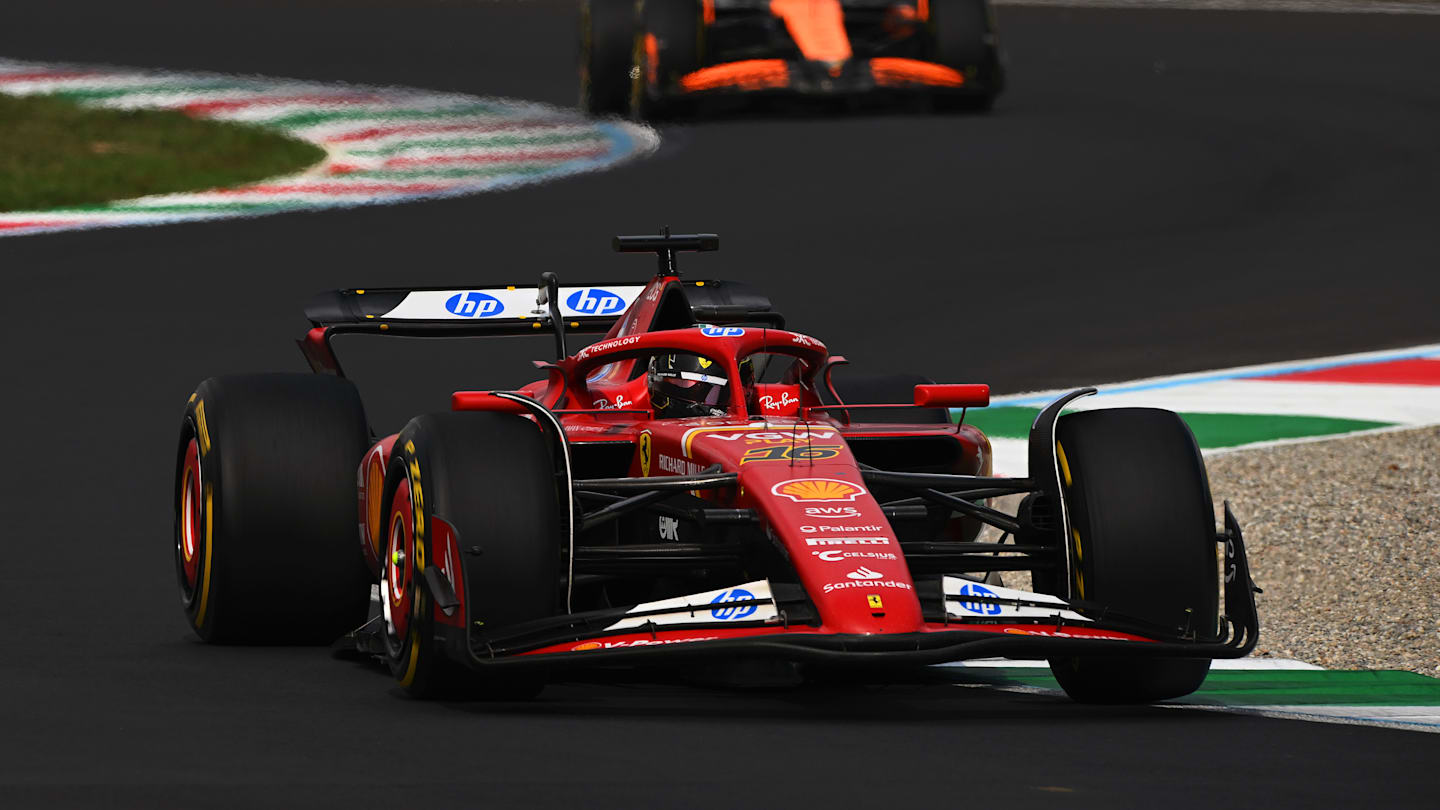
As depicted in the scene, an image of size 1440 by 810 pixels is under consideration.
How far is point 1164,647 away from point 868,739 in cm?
96

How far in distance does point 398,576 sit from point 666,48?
1413cm

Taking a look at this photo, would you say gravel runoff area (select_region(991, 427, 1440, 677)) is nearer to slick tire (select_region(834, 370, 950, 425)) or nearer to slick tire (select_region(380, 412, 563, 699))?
slick tire (select_region(834, 370, 950, 425))

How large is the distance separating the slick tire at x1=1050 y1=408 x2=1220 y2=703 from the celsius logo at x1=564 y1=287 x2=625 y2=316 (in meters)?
2.92

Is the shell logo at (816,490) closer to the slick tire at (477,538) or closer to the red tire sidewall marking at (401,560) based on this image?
the slick tire at (477,538)

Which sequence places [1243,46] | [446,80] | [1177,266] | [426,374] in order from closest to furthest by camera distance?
[426,374] → [1177,266] → [446,80] → [1243,46]

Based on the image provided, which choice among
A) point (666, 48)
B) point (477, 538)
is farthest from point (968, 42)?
point (477, 538)

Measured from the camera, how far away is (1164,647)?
7.77m

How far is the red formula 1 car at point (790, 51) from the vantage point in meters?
21.9

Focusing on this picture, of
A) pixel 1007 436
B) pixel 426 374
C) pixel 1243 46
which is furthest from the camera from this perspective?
pixel 1243 46

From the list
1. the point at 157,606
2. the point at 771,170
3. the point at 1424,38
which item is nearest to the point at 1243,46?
the point at 1424,38

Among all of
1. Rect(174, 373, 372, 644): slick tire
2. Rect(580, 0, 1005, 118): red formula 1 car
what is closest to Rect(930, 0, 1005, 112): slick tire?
Rect(580, 0, 1005, 118): red formula 1 car

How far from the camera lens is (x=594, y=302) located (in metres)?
10.8

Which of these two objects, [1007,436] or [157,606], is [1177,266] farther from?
[157,606]

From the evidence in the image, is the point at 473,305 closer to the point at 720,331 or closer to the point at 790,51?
the point at 720,331
